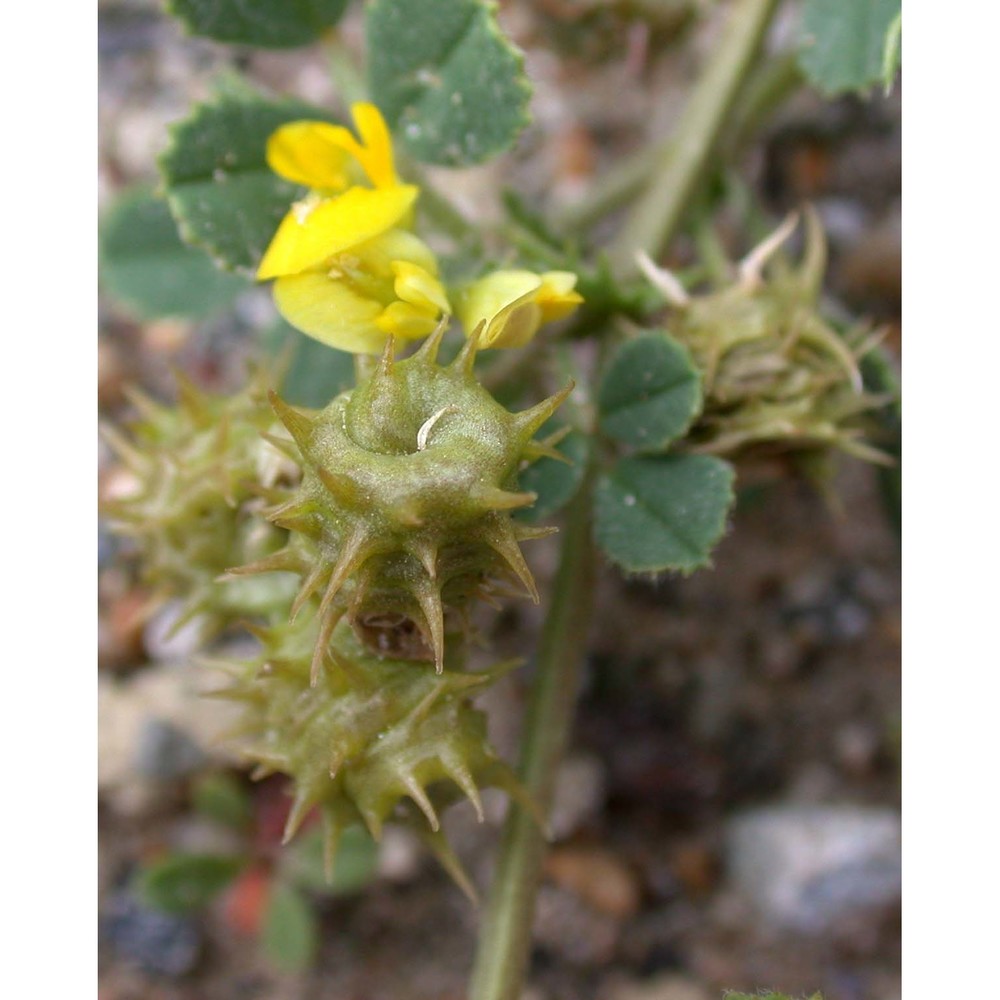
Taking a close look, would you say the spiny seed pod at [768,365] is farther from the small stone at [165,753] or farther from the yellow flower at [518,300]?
the small stone at [165,753]

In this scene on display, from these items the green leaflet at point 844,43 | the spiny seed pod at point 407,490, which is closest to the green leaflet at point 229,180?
the spiny seed pod at point 407,490

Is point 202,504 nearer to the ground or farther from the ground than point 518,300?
nearer to the ground

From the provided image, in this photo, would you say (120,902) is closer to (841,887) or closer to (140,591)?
(140,591)

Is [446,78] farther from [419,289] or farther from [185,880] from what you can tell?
[185,880]

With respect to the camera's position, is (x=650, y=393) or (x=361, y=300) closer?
(x=361, y=300)

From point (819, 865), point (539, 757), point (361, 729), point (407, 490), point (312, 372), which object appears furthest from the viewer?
point (819, 865)

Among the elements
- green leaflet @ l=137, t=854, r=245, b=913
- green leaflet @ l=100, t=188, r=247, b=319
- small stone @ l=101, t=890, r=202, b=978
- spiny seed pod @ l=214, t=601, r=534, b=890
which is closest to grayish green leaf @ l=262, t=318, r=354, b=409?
green leaflet @ l=100, t=188, r=247, b=319

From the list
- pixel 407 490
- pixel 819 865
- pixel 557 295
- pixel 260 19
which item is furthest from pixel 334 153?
pixel 819 865
